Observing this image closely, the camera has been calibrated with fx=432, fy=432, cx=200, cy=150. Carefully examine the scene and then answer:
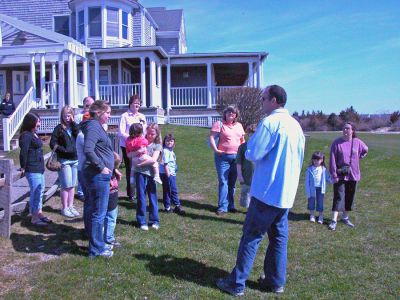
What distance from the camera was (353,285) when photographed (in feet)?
14.9

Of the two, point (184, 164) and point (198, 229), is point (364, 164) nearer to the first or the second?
point (184, 164)

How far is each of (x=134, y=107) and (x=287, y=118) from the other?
150 inches

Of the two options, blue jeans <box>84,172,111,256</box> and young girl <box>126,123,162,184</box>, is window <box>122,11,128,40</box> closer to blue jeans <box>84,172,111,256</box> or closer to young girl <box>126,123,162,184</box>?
young girl <box>126,123,162,184</box>

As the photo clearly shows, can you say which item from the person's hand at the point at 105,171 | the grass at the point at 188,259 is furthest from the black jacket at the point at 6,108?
the person's hand at the point at 105,171

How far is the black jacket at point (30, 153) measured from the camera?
595cm

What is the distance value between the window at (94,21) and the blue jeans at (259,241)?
22.0 meters

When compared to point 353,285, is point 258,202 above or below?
above

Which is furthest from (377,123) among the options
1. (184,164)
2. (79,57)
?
(184,164)

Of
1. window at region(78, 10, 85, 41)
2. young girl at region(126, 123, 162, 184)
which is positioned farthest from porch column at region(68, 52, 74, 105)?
young girl at region(126, 123, 162, 184)

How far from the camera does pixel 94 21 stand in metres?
24.2

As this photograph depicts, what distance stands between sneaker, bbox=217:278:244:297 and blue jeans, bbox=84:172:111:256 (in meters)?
1.56

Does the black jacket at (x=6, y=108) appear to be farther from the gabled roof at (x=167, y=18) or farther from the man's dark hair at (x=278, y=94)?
the man's dark hair at (x=278, y=94)

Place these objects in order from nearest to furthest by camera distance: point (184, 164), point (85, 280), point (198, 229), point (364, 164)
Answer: point (85, 280), point (198, 229), point (184, 164), point (364, 164)

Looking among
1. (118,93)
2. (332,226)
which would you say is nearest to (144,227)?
(332,226)
